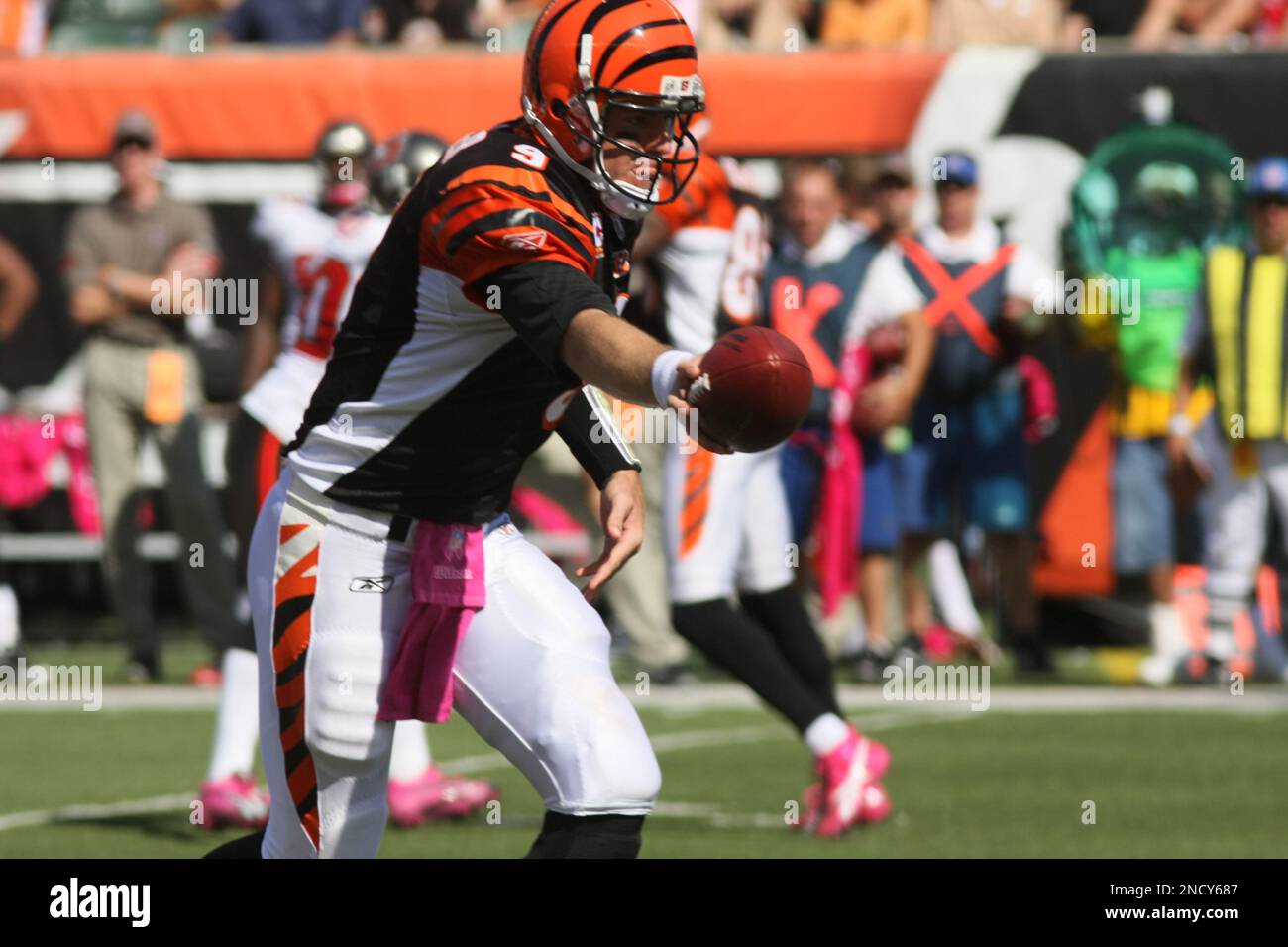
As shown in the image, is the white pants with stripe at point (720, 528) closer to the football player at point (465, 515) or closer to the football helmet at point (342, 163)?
the football helmet at point (342, 163)

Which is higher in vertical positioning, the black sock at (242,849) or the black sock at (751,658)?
the black sock at (242,849)

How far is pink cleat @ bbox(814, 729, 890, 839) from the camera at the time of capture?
7012 mm

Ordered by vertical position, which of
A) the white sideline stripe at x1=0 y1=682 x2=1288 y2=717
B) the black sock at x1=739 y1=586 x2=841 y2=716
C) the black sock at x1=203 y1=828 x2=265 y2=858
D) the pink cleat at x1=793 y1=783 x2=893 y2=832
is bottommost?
the white sideline stripe at x1=0 y1=682 x2=1288 y2=717

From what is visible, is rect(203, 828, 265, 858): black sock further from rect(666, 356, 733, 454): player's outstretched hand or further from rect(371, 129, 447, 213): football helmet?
rect(371, 129, 447, 213): football helmet

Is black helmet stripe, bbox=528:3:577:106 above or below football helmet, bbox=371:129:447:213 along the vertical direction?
above

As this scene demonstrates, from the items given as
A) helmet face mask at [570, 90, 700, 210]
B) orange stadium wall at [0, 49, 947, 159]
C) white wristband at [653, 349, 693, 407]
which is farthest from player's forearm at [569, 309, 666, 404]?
orange stadium wall at [0, 49, 947, 159]

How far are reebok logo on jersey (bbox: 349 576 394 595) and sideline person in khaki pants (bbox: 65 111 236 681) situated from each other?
21.6 feet

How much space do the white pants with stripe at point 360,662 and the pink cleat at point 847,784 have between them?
278 centimetres

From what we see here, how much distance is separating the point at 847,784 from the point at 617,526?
9.66 feet

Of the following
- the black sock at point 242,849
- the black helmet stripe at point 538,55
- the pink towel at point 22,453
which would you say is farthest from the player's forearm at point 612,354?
the pink towel at point 22,453

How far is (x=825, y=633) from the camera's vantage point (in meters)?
11.4

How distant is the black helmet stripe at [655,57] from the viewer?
4.14 metres

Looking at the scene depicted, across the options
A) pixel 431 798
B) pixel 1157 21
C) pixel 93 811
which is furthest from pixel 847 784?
pixel 1157 21

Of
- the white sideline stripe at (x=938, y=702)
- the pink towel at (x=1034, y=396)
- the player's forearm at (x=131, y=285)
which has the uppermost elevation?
the player's forearm at (x=131, y=285)
